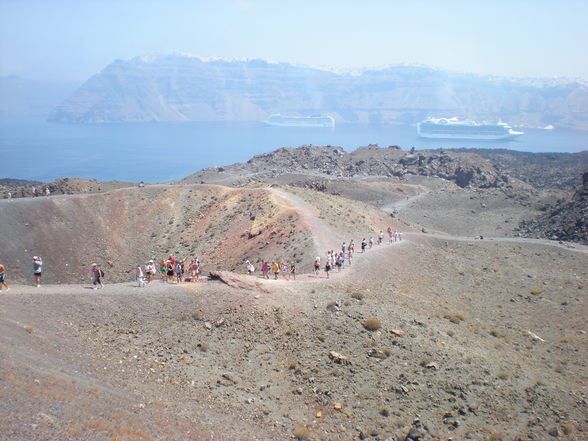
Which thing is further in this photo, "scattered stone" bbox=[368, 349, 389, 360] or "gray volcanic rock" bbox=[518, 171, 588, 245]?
"gray volcanic rock" bbox=[518, 171, 588, 245]

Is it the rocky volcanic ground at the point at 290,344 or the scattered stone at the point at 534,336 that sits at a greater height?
the rocky volcanic ground at the point at 290,344

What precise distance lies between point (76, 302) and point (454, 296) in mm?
19596

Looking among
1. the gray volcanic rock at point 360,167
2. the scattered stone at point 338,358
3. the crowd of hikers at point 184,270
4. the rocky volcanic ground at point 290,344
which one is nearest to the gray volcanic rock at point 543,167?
the gray volcanic rock at point 360,167

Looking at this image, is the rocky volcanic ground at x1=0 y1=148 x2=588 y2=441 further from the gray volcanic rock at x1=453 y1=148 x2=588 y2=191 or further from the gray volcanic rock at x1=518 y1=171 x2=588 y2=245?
the gray volcanic rock at x1=453 y1=148 x2=588 y2=191

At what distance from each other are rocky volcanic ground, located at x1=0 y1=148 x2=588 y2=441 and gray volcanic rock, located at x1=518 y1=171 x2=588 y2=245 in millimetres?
15326

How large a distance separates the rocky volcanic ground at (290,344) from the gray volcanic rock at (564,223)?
50.3ft

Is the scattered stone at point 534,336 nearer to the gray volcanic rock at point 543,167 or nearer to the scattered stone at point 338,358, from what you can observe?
the scattered stone at point 338,358

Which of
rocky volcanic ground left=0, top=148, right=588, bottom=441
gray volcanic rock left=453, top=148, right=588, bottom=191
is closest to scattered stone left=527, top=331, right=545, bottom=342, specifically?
rocky volcanic ground left=0, top=148, right=588, bottom=441

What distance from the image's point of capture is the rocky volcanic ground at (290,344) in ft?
43.7

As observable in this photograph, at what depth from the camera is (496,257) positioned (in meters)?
37.8

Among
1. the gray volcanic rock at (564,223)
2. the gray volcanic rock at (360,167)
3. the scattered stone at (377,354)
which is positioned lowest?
the gray volcanic rock at (564,223)

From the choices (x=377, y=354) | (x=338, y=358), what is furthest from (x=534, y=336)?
(x=338, y=358)

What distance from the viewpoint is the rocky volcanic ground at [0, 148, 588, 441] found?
13.3m

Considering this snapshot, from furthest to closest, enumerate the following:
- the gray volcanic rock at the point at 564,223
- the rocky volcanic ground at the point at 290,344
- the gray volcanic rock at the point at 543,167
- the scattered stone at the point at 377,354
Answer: the gray volcanic rock at the point at 543,167, the gray volcanic rock at the point at 564,223, the scattered stone at the point at 377,354, the rocky volcanic ground at the point at 290,344
